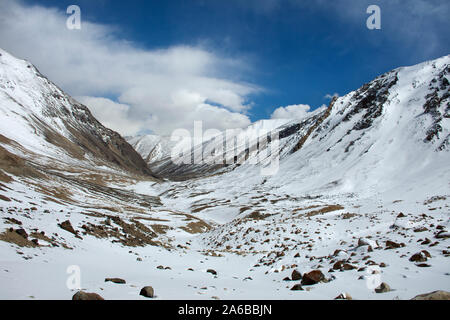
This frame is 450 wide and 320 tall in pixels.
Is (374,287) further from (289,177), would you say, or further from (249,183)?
(249,183)

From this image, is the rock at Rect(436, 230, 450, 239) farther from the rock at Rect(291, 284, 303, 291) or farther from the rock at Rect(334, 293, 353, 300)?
the rock at Rect(334, 293, 353, 300)

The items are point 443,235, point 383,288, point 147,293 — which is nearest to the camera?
point 147,293

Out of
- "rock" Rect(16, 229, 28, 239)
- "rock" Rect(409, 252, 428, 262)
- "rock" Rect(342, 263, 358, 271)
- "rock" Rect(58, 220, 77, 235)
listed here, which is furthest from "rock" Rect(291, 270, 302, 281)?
"rock" Rect(58, 220, 77, 235)

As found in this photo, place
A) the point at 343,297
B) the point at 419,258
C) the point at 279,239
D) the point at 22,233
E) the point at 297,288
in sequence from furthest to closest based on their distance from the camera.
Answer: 1. the point at 279,239
2. the point at 22,233
3. the point at 419,258
4. the point at 297,288
5. the point at 343,297

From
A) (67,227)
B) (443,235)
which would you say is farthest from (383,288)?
(67,227)

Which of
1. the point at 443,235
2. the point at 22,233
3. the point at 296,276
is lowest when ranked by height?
the point at 296,276

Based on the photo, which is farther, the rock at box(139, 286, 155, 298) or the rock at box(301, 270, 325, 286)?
the rock at box(301, 270, 325, 286)

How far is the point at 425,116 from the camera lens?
10406 centimetres

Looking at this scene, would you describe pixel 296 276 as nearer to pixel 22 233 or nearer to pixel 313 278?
pixel 313 278

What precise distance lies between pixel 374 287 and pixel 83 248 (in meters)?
14.1

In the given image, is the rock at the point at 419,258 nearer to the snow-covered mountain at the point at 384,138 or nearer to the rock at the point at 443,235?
the rock at the point at 443,235

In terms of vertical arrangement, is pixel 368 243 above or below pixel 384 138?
below

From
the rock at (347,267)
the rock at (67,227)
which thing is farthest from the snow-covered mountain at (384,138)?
the rock at (67,227)

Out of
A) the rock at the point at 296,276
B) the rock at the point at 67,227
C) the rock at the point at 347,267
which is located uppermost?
the rock at the point at 67,227
